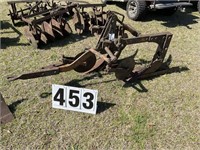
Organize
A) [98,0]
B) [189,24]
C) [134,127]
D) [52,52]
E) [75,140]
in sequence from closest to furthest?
[75,140], [134,127], [52,52], [189,24], [98,0]

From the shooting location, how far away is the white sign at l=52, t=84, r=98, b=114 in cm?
347

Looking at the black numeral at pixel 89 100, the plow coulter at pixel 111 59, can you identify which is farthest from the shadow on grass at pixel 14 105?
the black numeral at pixel 89 100

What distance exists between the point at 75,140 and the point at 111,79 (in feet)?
4.25


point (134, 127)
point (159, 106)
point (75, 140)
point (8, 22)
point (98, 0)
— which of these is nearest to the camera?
point (75, 140)

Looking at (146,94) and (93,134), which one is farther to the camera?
(146,94)

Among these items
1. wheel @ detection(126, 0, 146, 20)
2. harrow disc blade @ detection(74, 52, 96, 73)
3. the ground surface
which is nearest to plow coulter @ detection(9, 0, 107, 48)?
the ground surface

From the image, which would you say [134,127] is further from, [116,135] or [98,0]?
[98,0]

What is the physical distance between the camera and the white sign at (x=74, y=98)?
3.47m

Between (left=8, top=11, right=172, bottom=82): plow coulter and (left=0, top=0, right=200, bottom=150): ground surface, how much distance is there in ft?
0.60

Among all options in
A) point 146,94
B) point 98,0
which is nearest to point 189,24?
point 98,0

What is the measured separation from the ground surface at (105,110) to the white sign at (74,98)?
91mm

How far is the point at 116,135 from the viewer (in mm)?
3441

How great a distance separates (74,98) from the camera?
11.6 feet

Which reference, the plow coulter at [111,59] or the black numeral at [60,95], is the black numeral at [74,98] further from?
the plow coulter at [111,59]
